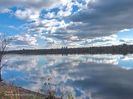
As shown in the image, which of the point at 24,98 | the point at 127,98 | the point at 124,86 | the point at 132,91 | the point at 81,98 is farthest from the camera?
the point at 124,86

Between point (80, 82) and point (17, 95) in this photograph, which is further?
point (80, 82)

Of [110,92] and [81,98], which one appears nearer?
[81,98]

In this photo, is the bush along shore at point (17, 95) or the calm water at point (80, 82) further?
the calm water at point (80, 82)

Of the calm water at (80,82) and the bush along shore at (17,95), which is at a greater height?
the bush along shore at (17,95)

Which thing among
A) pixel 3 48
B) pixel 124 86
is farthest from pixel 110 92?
pixel 3 48

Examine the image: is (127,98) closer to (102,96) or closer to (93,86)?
(102,96)

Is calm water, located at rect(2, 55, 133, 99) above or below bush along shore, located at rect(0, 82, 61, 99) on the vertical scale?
below

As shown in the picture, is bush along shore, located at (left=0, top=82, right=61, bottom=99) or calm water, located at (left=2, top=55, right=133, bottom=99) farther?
calm water, located at (left=2, top=55, right=133, bottom=99)

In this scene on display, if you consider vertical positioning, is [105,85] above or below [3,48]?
below

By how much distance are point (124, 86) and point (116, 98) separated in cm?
1027

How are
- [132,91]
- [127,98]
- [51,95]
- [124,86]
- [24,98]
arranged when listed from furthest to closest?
[124,86], [132,91], [127,98], [24,98], [51,95]

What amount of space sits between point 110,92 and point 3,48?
17.1 metres

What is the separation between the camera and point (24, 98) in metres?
25.4

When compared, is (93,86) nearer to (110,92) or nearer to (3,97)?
(110,92)
